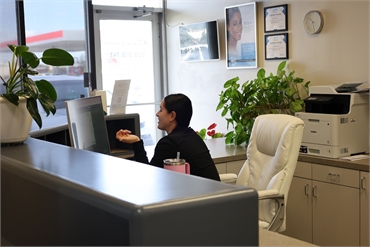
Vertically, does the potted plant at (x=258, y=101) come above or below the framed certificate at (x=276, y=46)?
below

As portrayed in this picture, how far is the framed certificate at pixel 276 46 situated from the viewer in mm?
4812

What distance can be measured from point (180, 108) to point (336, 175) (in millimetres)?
1527

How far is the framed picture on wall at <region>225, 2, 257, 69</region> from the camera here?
17.0 feet

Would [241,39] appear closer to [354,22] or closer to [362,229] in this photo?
[354,22]

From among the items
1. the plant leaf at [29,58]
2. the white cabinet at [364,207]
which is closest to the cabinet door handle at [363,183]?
the white cabinet at [364,207]

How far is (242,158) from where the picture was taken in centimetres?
394

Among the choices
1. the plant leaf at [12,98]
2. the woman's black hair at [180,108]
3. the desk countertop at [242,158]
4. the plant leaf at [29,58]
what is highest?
the plant leaf at [29,58]

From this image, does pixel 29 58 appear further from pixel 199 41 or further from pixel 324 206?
pixel 199 41

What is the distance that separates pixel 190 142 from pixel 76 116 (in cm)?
69

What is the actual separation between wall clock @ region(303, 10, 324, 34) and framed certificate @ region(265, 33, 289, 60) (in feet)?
0.90

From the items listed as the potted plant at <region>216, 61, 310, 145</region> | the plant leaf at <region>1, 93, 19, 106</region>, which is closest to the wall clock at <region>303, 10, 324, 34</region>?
the potted plant at <region>216, 61, 310, 145</region>

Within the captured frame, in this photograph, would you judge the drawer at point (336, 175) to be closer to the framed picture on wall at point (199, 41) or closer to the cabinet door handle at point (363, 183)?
the cabinet door handle at point (363, 183)

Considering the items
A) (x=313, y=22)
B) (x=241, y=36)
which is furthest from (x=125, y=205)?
(x=241, y=36)

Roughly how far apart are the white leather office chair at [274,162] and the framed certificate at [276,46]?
1.92 m
